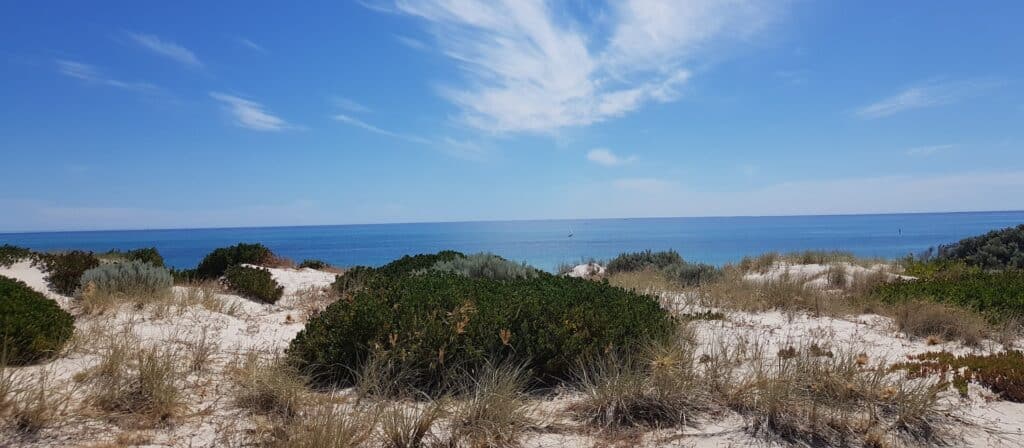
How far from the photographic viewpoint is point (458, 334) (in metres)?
5.51

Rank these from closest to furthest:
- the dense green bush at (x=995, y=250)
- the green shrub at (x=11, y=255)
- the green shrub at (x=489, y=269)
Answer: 1. the green shrub at (x=489, y=269)
2. the green shrub at (x=11, y=255)
3. the dense green bush at (x=995, y=250)

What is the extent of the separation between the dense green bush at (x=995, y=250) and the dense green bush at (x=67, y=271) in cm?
2322

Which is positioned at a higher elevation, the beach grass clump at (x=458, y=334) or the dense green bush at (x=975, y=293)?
the beach grass clump at (x=458, y=334)

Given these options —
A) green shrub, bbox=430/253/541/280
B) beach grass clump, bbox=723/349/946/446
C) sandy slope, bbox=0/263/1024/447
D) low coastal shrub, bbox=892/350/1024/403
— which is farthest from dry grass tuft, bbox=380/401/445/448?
green shrub, bbox=430/253/541/280

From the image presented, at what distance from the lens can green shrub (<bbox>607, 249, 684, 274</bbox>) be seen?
1866 cm

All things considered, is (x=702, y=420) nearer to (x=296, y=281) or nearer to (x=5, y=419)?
(x=5, y=419)

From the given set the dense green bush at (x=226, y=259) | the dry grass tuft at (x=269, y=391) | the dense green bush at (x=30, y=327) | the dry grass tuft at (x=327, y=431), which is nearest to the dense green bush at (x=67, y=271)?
the dense green bush at (x=226, y=259)

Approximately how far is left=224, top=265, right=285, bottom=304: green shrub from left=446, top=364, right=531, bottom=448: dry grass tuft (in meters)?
8.17

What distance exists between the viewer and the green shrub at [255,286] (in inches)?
451

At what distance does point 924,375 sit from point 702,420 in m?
2.51

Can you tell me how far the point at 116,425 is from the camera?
416cm

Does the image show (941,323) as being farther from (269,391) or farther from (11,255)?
(11,255)

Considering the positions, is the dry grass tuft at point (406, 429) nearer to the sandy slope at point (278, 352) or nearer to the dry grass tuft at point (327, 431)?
the dry grass tuft at point (327, 431)

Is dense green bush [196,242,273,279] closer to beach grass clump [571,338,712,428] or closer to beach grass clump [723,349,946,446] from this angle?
beach grass clump [571,338,712,428]
